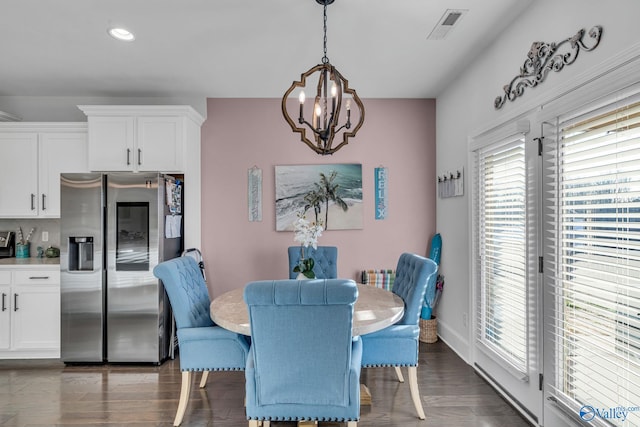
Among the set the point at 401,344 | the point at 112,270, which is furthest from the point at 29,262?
the point at 401,344

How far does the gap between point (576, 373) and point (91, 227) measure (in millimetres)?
3815

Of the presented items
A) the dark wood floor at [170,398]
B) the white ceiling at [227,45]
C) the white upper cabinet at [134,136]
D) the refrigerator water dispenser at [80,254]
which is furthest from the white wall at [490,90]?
the refrigerator water dispenser at [80,254]

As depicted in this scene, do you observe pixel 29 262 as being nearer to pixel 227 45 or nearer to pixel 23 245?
pixel 23 245

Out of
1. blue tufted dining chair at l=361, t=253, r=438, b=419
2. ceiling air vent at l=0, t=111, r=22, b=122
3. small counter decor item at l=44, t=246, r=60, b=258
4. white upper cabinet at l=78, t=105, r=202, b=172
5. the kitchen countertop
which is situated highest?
ceiling air vent at l=0, t=111, r=22, b=122

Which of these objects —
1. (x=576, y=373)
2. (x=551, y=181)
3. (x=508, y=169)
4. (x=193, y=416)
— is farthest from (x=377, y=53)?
(x=193, y=416)

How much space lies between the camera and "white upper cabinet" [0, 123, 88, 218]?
3.68 meters

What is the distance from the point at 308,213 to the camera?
13.3 ft

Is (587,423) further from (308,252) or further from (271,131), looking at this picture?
(271,131)

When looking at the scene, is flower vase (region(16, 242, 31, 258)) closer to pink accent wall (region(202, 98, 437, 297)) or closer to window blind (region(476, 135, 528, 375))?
pink accent wall (region(202, 98, 437, 297))

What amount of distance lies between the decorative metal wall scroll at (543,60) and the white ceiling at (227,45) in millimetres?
364

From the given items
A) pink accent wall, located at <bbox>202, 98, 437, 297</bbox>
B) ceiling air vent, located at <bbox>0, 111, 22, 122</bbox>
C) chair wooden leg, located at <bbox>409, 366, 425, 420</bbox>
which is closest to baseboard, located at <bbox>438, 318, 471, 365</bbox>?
pink accent wall, located at <bbox>202, 98, 437, 297</bbox>

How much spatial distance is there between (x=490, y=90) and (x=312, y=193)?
201 cm

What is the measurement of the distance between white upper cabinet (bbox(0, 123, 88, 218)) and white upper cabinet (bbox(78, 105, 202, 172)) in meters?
0.25

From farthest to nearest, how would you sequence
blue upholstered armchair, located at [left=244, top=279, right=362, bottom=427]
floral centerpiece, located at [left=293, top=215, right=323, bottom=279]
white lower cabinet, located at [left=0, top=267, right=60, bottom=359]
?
white lower cabinet, located at [left=0, top=267, right=60, bottom=359] → floral centerpiece, located at [left=293, top=215, right=323, bottom=279] → blue upholstered armchair, located at [left=244, top=279, right=362, bottom=427]
